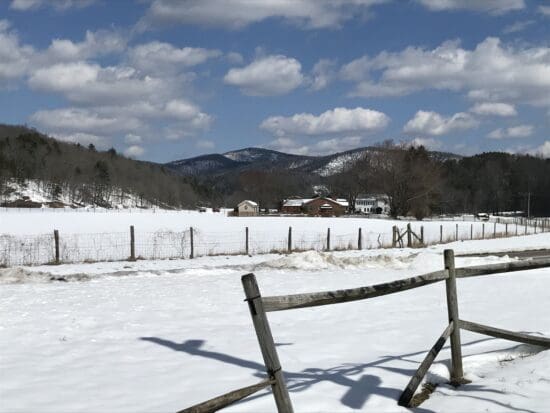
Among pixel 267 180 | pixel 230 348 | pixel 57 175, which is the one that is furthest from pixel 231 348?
pixel 57 175

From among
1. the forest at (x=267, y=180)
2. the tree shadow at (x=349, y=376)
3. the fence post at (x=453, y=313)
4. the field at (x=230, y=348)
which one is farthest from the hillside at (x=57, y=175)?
the fence post at (x=453, y=313)

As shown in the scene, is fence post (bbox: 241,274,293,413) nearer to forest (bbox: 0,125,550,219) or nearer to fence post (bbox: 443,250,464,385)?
fence post (bbox: 443,250,464,385)

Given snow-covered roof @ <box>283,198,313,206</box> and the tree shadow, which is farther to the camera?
snow-covered roof @ <box>283,198,313,206</box>

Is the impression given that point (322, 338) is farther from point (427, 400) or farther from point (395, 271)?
point (395, 271)

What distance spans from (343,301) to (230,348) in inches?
138

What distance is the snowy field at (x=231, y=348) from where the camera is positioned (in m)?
5.53

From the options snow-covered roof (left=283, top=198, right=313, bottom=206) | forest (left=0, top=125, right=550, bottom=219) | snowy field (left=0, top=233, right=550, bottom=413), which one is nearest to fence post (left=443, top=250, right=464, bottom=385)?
snowy field (left=0, top=233, right=550, bottom=413)

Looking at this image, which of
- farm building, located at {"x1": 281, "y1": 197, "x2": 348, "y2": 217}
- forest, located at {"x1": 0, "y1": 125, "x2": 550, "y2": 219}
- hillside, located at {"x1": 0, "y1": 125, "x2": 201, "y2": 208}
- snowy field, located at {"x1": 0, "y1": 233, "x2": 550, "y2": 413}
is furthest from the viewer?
hillside, located at {"x1": 0, "y1": 125, "x2": 201, "y2": 208}

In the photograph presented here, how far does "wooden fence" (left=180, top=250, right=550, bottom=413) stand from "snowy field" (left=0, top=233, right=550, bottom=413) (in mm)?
321

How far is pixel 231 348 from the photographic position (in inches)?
308

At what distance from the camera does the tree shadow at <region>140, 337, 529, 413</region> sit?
18.2 feet

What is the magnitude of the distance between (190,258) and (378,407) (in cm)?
1879

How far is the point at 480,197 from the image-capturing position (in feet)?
536

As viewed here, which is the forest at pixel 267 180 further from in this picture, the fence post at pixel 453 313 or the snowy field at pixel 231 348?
the fence post at pixel 453 313
